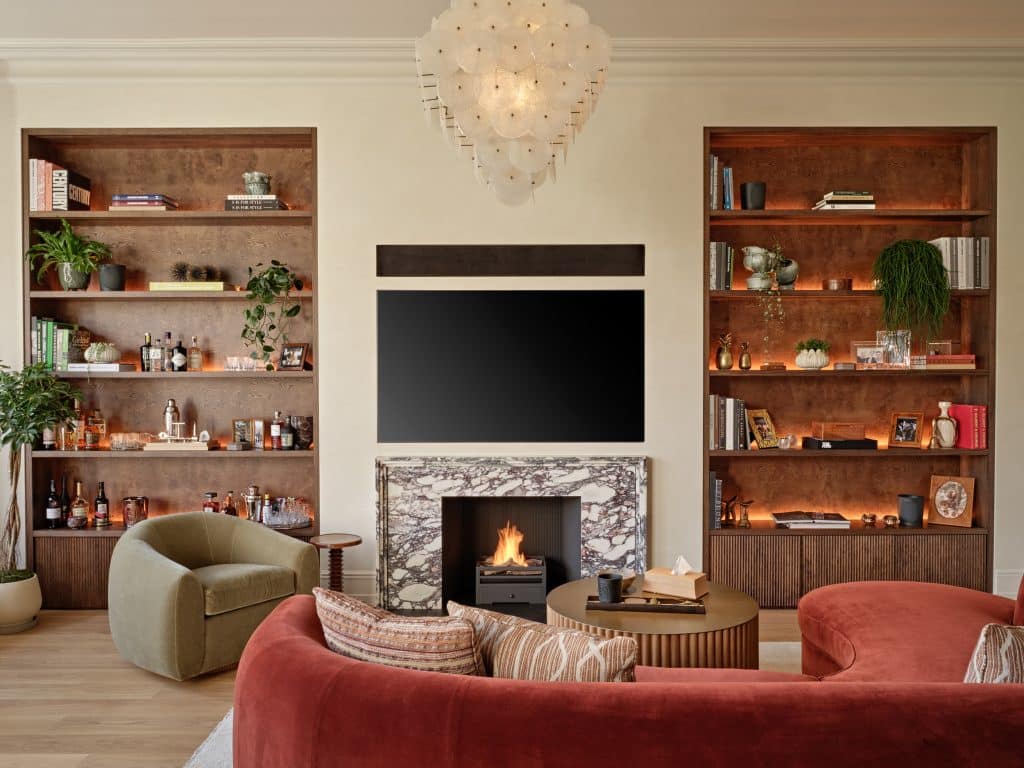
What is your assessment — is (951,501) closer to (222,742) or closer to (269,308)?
(222,742)

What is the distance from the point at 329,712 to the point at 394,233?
10.8ft

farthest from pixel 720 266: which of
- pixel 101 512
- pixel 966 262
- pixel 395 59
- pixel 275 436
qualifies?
pixel 101 512

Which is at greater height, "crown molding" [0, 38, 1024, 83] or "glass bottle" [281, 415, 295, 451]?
"crown molding" [0, 38, 1024, 83]

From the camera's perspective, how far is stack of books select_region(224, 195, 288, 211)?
15.3 ft

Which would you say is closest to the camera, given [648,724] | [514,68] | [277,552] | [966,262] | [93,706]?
[648,724]

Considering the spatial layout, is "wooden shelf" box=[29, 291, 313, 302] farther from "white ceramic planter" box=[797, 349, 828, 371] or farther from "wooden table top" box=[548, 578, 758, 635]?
"white ceramic planter" box=[797, 349, 828, 371]

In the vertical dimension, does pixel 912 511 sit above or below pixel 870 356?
below

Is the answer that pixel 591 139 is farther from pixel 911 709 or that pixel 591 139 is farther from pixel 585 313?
pixel 911 709

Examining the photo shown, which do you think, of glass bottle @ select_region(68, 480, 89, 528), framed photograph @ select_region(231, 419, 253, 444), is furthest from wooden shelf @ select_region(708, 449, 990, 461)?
glass bottle @ select_region(68, 480, 89, 528)

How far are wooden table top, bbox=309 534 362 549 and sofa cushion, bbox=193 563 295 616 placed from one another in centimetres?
35

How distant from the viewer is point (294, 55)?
446cm

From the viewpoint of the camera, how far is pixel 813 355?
4648 millimetres

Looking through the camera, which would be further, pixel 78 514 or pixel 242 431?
pixel 242 431

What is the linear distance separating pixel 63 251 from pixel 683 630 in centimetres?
401
